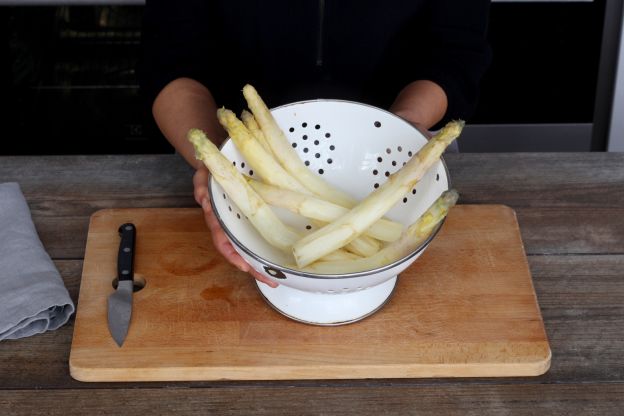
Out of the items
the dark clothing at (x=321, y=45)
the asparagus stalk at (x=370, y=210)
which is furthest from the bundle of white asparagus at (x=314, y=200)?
the dark clothing at (x=321, y=45)

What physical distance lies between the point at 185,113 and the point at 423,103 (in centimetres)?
38

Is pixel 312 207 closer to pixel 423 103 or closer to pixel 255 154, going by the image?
pixel 255 154

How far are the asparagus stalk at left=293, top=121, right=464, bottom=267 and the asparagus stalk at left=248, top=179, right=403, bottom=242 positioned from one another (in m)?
0.03

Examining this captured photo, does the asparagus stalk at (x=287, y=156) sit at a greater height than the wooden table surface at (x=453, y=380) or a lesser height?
greater

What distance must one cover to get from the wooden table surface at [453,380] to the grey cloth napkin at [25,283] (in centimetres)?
2

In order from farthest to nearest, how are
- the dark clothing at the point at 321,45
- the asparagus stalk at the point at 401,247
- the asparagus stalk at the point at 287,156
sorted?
the dark clothing at the point at 321,45, the asparagus stalk at the point at 287,156, the asparagus stalk at the point at 401,247

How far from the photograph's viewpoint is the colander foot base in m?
0.98

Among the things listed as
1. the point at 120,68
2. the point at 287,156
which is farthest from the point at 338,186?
the point at 120,68

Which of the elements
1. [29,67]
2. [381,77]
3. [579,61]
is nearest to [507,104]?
[579,61]

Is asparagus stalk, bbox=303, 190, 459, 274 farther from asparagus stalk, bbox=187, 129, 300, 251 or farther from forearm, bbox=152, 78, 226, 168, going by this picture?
forearm, bbox=152, 78, 226, 168

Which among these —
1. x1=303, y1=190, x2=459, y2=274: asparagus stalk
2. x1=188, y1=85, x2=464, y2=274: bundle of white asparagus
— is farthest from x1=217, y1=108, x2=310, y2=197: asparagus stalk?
x1=303, y1=190, x2=459, y2=274: asparagus stalk

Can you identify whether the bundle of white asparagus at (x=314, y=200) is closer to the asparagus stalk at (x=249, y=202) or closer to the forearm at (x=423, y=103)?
the asparagus stalk at (x=249, y=202)

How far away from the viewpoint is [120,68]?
6.66ft

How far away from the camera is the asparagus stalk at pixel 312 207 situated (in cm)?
96
